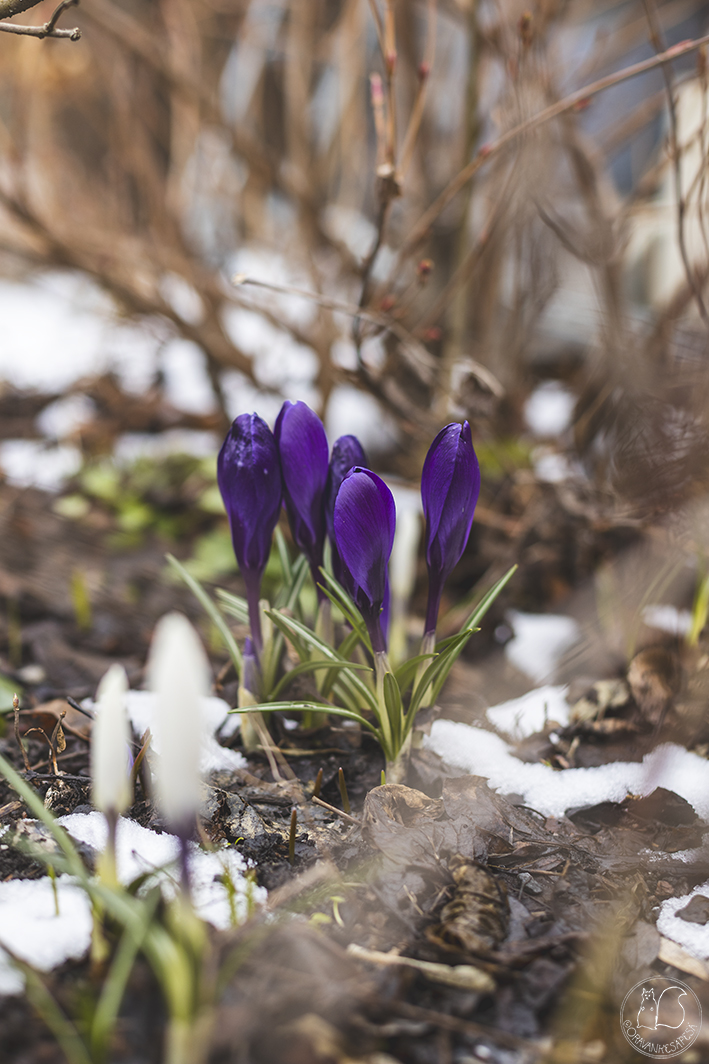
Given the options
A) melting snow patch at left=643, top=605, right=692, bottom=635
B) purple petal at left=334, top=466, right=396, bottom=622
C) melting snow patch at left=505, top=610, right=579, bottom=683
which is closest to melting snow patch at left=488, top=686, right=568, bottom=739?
melting snow patch at left=505, top=610, right=579, bottom=683

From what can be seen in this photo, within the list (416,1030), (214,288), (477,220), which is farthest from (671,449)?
(477,220)

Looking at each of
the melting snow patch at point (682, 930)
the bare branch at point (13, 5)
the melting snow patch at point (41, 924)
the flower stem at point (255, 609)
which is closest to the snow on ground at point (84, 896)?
the melting snow patch at point (41, 924)

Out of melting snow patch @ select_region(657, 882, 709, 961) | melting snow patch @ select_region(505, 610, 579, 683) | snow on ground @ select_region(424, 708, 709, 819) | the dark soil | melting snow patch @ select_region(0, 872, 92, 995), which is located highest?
melting snow patch @ select_region(0, 872, 92, 995)

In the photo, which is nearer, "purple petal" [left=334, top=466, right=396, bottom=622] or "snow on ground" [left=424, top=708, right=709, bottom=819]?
"purple petal" [left=334, top=466, right=396, bottom=622]

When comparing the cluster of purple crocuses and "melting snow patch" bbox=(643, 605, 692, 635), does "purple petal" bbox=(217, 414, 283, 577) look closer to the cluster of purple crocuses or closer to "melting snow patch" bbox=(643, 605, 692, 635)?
the cluster of purple crocuses

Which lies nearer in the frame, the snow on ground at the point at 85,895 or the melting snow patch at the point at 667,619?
the snow on ground at the point at 85,895

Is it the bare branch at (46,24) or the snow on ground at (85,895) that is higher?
the bare branch at (46,24)

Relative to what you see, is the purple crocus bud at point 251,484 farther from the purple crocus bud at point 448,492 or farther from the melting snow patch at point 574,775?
the melting snow patch at point 574,775
